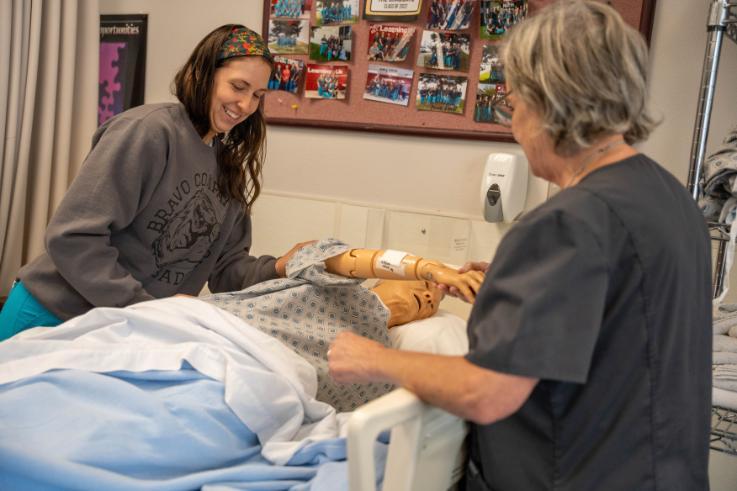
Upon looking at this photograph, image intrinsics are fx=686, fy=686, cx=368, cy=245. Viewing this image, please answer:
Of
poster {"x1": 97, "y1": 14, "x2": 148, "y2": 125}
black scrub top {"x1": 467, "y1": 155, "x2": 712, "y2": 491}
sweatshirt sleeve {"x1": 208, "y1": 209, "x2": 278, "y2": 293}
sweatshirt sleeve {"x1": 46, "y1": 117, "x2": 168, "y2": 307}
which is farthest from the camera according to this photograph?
poster {"x1": 97, "y1": 14, "x2": 148, "y2": 125}

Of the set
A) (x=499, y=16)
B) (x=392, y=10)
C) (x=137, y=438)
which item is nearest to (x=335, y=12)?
(x=392, y=10)

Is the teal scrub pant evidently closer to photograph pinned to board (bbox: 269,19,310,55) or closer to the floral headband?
the floral headband

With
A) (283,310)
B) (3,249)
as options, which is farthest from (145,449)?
(3,249)

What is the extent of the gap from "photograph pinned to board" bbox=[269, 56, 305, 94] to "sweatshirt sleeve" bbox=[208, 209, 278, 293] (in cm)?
65

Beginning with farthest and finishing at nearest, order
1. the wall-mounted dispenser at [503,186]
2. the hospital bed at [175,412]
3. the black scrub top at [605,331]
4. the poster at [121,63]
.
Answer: the poster at [121,63] → the wall-mounted dispenser at [503,186] → the hospital bed at [175,412] → the black scrub top at [605,331]

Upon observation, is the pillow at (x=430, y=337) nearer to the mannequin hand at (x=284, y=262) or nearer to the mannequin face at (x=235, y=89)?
the mannequin hand at (x=284, y=262)

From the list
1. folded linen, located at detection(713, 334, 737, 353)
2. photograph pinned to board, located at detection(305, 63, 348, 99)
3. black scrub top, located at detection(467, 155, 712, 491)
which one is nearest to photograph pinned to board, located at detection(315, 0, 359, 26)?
photograph pinned to board, located at detection(305, 63, 348, 99)

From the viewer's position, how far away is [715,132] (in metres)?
1.87

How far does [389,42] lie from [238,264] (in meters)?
0.88

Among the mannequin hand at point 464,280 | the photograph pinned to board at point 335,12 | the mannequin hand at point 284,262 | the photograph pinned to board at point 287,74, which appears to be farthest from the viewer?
the photograph pinned to board at point 287,74

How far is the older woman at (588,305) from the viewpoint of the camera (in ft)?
2.55

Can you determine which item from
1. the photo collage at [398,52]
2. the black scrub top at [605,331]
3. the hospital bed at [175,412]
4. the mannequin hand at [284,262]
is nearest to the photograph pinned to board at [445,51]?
the photo collage at [398,52]

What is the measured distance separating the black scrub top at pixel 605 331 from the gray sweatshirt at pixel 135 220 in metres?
0.95

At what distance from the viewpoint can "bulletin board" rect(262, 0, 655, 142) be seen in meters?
2.11
